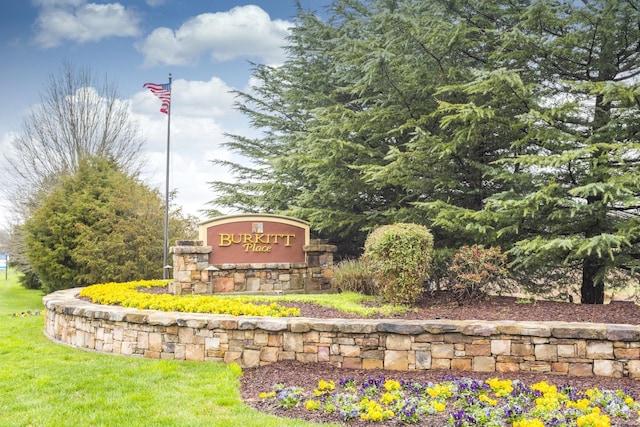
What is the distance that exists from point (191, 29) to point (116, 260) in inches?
230

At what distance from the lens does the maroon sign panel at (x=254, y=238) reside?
9297 mm

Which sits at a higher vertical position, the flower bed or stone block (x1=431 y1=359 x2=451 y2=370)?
stone block (x1=431 y1=359 x2=451 y2=370)

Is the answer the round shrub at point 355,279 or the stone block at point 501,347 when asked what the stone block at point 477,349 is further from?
the round shrub at point 355,279

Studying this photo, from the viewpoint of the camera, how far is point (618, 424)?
3.79 meters

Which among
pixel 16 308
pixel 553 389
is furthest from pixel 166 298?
pixel 16 308

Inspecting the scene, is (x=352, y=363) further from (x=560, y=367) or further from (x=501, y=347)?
(x=560, y=367)

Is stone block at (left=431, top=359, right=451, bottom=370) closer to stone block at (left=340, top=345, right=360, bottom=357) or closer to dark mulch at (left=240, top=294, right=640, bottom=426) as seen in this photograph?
dark mulch at (left=240, top=294, right=640, bottom=426)

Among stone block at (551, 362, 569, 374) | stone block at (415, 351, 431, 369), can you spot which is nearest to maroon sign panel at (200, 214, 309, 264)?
stone block at (415, 351, 431, 369)

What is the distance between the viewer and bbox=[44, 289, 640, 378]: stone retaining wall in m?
5.17

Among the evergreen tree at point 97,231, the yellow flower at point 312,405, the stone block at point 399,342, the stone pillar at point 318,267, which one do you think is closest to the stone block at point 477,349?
the stone block at point 399,342

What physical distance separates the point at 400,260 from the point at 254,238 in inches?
138

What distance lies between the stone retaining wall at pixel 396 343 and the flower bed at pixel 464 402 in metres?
0.49

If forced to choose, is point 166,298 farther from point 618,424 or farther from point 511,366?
point 618,424

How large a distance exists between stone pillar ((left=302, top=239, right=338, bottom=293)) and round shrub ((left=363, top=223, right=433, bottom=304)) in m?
2.93
